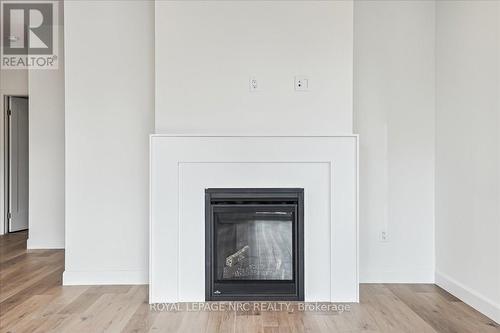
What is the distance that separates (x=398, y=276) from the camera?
3.37 m

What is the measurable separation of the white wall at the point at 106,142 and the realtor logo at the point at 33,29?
60.1 inches

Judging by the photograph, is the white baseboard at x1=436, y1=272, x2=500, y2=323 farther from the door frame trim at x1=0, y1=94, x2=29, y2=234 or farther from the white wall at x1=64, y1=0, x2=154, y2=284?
the door frame trim at x1=0, y1=94, x2=29, y2=234

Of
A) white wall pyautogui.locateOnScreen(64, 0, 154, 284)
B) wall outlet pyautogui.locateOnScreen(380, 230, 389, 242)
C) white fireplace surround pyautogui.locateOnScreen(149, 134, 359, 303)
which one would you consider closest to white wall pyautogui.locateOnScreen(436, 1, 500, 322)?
wall outlet pyautogui.locateOnScreen(380, 230, 389, 242)

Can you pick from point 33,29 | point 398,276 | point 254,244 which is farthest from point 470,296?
point 33,29

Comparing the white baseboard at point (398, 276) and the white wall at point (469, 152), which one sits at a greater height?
the white wall at point (469, 152)

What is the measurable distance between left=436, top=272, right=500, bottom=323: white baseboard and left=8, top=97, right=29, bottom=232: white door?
218 inches

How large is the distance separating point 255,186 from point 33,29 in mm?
3622

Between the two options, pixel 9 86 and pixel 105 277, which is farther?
pixel 9 86

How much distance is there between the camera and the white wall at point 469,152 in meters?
2.59

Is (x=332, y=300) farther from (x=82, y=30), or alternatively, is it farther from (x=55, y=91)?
(x=55, y=91)

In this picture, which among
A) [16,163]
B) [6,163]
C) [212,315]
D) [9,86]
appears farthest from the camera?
[16,163]

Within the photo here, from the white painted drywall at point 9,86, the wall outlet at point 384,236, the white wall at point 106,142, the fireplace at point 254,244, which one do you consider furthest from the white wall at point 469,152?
the white painted drywall at point 9,86

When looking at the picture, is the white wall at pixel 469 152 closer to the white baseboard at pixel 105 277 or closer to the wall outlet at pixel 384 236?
the wall outlet at pixel 384 236

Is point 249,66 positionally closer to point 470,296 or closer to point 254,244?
point 254,244
